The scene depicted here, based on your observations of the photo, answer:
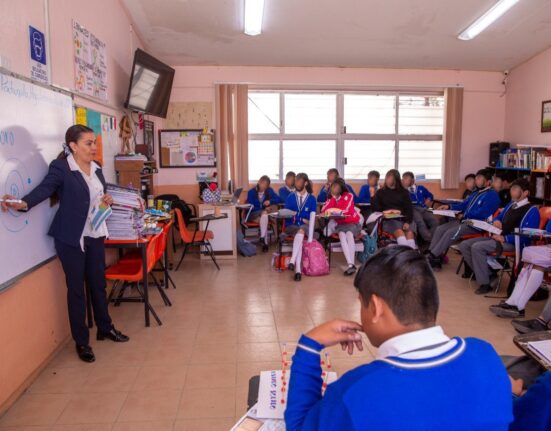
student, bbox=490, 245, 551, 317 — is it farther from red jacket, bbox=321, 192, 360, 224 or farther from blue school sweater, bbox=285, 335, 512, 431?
blue school sweater, bbox=285, 335, 512, 431

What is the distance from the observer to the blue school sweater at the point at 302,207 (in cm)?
644

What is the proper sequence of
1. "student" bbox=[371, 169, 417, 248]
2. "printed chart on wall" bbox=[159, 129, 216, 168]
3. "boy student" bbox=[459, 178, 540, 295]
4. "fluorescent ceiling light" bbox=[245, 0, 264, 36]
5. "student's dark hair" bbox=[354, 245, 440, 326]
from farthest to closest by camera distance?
"printed chart on wall" bbox=[159, 129, 216, 168] < "student" bbox=[371, 169, 417, 248] < "fluorescent ceiling light" bbox=[245, 0, 264, 36] < "boy student" bbox=[459, 178, 540, 295] < "student's dark hair" bbox=[354, 245, 440, 326]

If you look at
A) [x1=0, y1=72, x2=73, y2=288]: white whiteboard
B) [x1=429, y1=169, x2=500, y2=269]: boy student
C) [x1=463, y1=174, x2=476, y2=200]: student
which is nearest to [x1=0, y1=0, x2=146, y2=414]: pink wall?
[x1=0, y1=72, x2=73, y2=288]: white whiteboard

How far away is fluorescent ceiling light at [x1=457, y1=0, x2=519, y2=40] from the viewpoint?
235 inches

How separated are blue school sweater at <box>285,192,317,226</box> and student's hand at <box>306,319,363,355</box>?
5171 millimetres

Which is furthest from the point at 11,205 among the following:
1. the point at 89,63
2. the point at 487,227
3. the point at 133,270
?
the point at 487,227

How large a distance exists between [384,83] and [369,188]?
200 centimetres

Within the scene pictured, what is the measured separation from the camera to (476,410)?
37.5 inches

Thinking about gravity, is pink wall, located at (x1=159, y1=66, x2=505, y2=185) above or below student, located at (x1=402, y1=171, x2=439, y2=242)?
above

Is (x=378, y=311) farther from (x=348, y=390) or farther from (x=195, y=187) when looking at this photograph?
(x=195, y=187)

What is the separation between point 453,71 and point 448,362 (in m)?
8.62

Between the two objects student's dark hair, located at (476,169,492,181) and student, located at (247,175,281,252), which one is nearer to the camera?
student's dark hair, located at (476,169,492,181)

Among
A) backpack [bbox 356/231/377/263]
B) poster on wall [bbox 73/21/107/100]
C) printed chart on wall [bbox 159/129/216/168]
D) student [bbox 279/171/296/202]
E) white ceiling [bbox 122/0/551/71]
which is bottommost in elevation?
backpack [bbox 356/231/377/263]

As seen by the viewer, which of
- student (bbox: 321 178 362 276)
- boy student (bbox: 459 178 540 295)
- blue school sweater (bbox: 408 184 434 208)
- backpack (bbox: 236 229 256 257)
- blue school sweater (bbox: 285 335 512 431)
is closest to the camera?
blue school sweater (bbox: 285 335 512 431)
